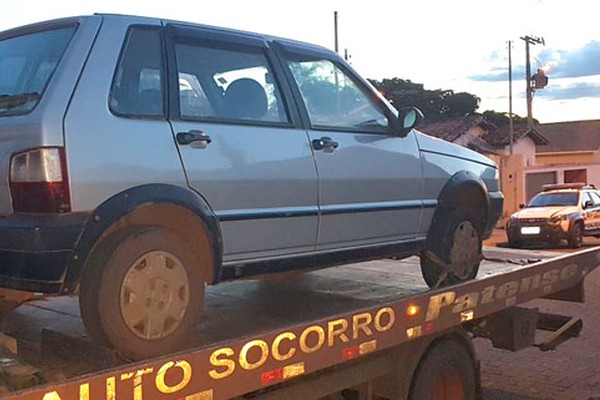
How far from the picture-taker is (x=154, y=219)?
3.32m

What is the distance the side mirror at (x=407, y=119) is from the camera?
187 inches

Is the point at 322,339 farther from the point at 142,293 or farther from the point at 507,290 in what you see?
the point at 507,290

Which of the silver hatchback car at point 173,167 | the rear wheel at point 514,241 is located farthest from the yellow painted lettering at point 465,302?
the rear wheel at point 514,241

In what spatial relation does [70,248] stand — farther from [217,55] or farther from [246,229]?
[217,55]

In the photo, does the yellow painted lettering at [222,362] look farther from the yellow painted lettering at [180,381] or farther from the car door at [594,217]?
the car door at [594,217]

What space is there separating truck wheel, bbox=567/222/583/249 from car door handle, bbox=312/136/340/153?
1516 centimetres

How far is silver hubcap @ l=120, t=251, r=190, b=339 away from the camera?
3.10 metres

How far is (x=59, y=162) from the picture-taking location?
117 inches

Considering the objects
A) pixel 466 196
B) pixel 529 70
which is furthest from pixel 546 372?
pixel 529 70

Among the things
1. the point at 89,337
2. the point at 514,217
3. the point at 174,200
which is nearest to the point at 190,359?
the point at 89,337

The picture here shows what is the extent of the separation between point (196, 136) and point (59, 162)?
666 millimetres

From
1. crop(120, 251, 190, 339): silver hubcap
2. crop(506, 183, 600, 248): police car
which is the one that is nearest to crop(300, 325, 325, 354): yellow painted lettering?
crop(120, 251, 190, 339): silver hubcap

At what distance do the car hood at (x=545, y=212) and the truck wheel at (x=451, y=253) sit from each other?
13793 mm

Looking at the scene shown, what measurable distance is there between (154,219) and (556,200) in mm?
17516
